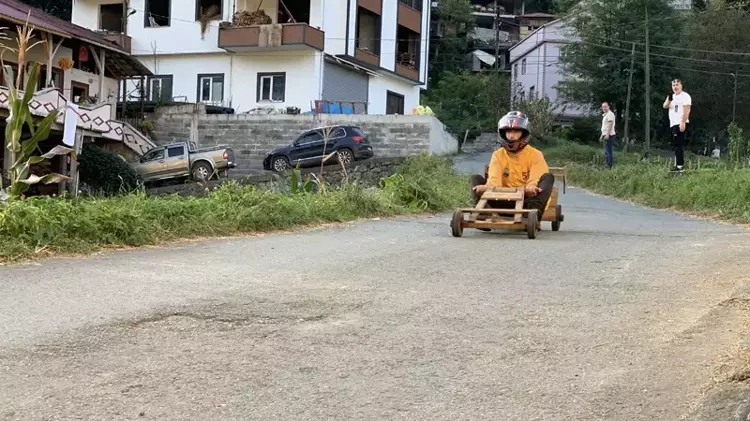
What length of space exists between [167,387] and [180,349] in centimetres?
64

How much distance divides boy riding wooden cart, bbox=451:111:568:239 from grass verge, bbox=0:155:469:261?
2701mm

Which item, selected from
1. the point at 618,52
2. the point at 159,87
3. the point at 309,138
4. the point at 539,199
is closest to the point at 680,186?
the point at 539,199

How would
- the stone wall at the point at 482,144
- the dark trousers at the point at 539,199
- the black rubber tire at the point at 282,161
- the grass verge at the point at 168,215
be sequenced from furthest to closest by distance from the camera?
the stone wall at the point at 482,144 < the black rubber tire at the point at 282,161 < the dark trousers at the point at 539,199 < the grass verge at the point at 168,215

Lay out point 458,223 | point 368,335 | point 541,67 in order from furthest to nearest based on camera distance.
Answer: point 541,67 → point 458,223 → point 368,335

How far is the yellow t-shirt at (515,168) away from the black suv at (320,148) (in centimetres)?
1631

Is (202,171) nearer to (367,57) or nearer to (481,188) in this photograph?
(367,57)

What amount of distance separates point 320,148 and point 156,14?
14869 mm

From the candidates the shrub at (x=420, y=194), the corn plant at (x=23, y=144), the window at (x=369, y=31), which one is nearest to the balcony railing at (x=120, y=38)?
the window at (x=369, y=31)

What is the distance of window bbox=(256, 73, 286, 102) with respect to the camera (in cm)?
3603

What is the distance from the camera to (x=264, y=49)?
116ft

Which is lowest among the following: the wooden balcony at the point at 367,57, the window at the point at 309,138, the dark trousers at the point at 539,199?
the dark trousers at the point at 539,199

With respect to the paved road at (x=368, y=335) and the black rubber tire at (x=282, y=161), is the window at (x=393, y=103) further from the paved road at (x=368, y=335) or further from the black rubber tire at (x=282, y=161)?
the paved road at (x=368, y=335)

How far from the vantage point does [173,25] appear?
37.7m

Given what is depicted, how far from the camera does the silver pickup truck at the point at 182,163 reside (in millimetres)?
28812
